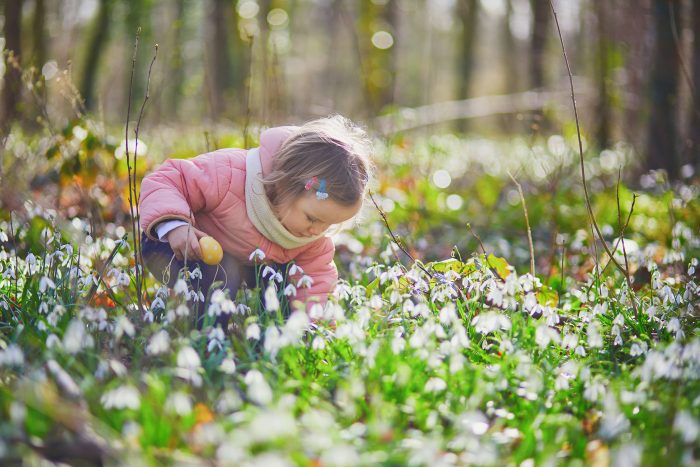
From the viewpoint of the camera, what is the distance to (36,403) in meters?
1.74

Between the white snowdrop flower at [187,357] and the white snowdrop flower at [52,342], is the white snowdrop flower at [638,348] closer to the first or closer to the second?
the white snowdrop flower at [187,357]

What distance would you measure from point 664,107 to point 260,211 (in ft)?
18.3

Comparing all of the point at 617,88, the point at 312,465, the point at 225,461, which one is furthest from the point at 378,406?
the point at 617,88

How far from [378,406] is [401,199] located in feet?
13.0

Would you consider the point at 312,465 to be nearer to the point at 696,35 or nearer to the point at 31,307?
the point at 31,307

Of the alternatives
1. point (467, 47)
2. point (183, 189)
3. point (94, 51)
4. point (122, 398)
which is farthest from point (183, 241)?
point (467, 47)

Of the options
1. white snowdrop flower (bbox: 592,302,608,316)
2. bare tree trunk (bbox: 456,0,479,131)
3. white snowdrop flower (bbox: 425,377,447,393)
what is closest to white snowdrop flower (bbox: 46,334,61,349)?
white snowdrop flower (bbox: 425,377,447,393)

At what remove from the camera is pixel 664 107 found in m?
7.13

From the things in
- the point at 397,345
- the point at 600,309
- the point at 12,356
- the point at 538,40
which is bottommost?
the point at 12,356

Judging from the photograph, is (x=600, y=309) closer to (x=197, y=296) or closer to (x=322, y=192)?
(x=322, y=192)

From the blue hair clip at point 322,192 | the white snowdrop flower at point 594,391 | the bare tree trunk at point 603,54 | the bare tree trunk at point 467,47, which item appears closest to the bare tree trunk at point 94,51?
the bare tree trunk at point 467,47

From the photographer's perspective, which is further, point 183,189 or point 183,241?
point 183,189

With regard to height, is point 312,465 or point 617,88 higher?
point 617,88

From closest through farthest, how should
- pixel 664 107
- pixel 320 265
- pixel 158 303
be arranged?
pixel 158 303, pixel 320 265, pixel 664 107
